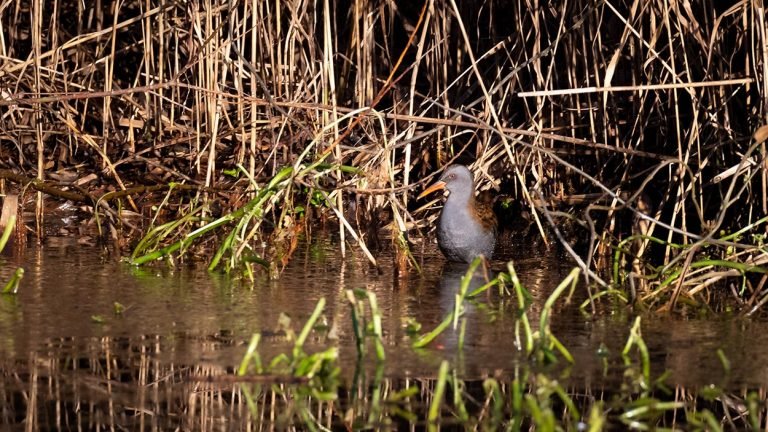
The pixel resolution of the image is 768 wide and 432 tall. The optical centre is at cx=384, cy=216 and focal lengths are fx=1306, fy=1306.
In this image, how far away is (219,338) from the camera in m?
5.04

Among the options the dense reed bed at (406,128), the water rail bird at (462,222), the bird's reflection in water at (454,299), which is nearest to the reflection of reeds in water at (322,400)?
the bird's reflection in water at (454,299)

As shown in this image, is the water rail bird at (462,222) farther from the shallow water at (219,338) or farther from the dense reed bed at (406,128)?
the shallow water at (219,338)

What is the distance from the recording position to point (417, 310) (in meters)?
5.67

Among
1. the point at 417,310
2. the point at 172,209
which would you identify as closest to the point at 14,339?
the point at 417,310

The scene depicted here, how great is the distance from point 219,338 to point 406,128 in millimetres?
3060

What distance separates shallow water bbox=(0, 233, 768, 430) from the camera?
426 centimetres

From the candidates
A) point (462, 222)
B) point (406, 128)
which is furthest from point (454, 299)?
point (406, 128)

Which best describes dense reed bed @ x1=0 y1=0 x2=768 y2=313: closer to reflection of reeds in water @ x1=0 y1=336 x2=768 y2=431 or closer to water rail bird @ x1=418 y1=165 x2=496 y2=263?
water rail bird @ x1=418 y1=165 x2=496 y2=263

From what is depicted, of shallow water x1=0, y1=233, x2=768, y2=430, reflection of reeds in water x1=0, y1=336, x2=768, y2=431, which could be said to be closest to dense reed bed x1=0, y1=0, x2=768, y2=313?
shallow water x1=0, y1=233, x2=768, y2=430

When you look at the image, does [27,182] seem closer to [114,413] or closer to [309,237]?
[309,237]

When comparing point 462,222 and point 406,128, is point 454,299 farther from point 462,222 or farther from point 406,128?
point 406,128

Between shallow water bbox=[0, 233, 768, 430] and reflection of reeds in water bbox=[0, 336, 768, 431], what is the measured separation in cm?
1

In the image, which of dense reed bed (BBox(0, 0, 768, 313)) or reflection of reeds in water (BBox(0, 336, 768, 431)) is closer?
reflection of reeds in water (BBox(0, 336, 768, 431))

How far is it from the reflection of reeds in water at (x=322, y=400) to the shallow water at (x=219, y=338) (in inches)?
0.4
